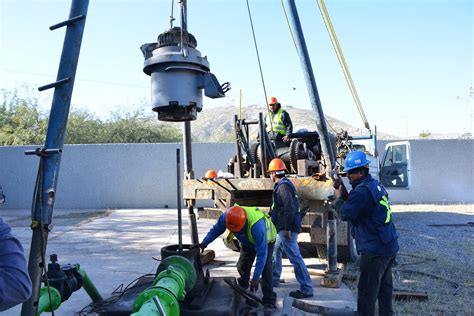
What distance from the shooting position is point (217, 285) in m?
5.35

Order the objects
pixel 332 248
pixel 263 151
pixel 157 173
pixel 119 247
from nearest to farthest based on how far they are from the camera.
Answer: pixel 332 248 → pixel 263 151 → pixel 119 247 → pixel 157 173

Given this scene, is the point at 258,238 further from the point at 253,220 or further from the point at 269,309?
the point at 269,309

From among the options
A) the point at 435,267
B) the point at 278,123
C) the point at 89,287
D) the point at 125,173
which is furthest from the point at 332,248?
the point at 125,173

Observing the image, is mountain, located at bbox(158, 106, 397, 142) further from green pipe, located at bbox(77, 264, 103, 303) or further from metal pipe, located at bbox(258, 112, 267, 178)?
green pipe, located at bbox(77, 264, 103, 303)

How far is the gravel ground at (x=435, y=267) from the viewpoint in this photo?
16.9 ft

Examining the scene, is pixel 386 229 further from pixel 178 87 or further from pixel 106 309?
pixel 106 309

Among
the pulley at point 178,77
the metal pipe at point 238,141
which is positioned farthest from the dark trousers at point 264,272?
the metal pipe at point 238,141

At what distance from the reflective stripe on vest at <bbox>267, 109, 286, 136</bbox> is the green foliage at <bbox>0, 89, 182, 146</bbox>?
18.6 meters

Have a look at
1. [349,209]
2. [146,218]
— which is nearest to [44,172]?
[349,209]

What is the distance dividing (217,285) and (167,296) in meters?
2.17

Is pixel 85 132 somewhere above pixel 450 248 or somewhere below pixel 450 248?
above

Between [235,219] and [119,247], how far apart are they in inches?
201

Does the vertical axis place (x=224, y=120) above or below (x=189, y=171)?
above

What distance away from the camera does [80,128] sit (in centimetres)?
2616
